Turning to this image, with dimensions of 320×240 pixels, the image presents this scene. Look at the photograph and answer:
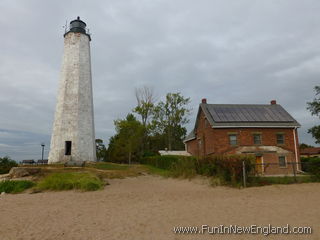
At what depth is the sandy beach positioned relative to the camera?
18.2ft

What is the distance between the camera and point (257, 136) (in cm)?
2362

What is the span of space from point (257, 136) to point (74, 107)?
19.8m

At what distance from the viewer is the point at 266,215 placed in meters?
6.88

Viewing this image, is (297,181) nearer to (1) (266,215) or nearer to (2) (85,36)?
(1) (266,215)

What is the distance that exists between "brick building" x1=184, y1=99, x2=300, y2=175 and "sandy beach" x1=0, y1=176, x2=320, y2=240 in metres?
12.0

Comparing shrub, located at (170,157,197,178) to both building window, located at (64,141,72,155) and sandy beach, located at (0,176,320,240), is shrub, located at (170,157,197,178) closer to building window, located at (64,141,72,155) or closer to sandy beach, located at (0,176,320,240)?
sandy beach, located at (0,176,320,240)

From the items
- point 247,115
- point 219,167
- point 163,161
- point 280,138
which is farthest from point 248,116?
point 219,167

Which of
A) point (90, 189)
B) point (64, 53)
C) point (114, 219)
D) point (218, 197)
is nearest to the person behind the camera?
point (114, 219)

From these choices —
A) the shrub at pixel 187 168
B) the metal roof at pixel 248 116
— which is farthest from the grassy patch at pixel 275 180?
the metal roof at pixel 248 116

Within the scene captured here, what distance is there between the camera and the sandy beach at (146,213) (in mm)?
5551

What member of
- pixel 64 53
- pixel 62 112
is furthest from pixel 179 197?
pixel 64 53

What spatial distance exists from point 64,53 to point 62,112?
7.25 meters

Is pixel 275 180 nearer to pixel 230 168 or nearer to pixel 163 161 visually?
pixel 230 168

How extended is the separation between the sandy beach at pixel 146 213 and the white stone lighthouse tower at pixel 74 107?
44.4 feet
